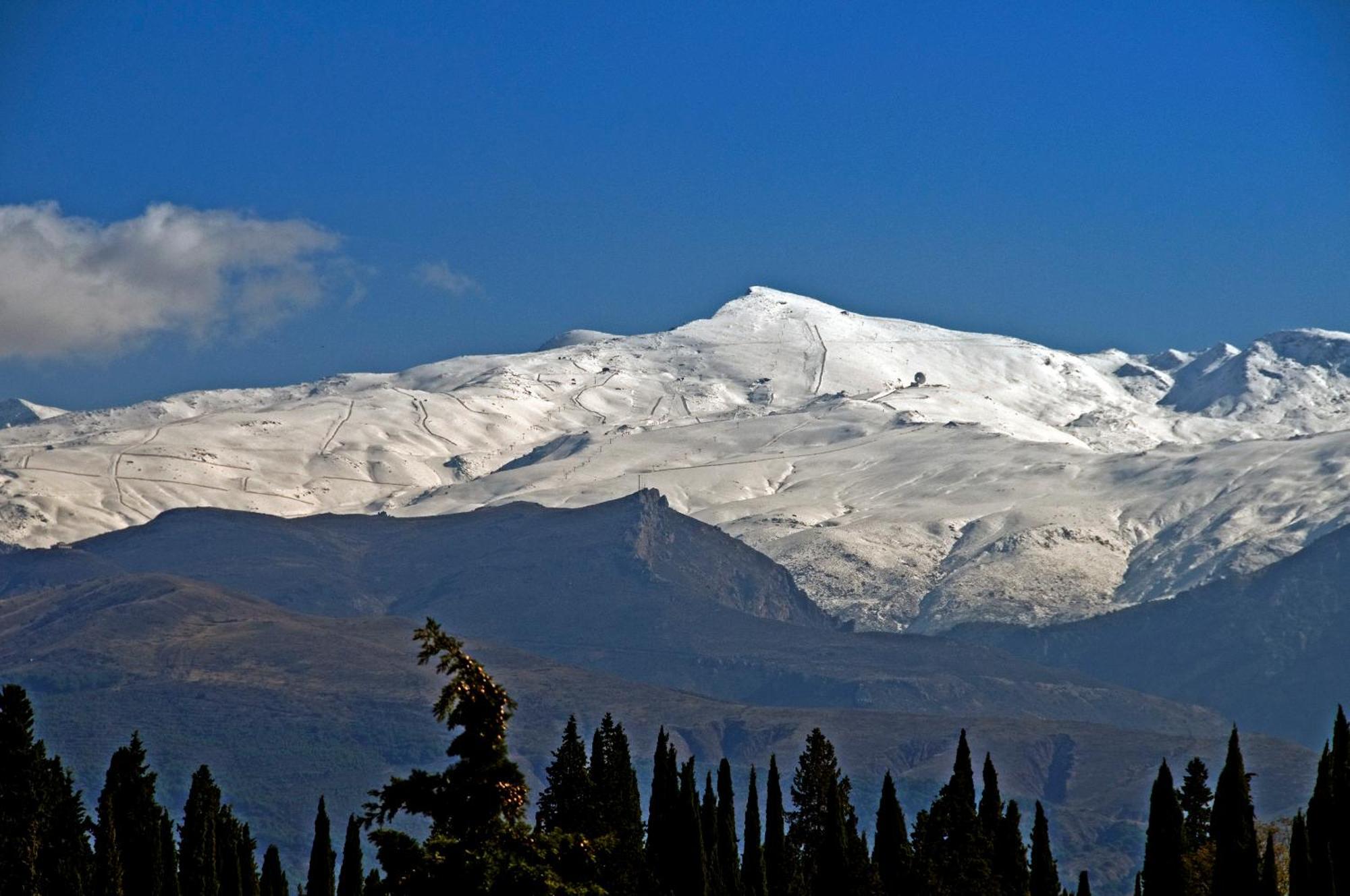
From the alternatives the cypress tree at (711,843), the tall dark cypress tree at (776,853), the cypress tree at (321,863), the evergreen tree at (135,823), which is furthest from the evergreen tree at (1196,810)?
the evergreen tree at (135,823)

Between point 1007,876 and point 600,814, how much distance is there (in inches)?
645

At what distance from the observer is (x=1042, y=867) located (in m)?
103

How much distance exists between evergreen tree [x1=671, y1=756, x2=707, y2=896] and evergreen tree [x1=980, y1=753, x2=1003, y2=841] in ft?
37.1

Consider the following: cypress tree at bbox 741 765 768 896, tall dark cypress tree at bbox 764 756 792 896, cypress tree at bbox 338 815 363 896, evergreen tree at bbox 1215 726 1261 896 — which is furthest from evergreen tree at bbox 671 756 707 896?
evergreen tree at bbox 1215 726 1261 896

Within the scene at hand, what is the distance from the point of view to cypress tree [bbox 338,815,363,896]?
313 feet

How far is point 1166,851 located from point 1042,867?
12.5 m

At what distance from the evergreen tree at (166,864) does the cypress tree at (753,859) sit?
24109mm

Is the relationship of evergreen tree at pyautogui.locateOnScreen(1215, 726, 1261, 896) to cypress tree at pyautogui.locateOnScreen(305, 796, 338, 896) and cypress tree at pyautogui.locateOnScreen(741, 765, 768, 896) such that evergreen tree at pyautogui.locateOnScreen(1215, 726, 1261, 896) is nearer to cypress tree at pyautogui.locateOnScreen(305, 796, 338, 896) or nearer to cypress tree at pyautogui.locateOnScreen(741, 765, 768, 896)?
cypress tree at pyautogui.locateOnScreen(741, 765, 768, 896)

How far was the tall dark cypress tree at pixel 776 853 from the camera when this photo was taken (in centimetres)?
10606

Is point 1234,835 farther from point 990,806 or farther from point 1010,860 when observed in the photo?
point 990,806

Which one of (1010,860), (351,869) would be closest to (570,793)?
(351,869)

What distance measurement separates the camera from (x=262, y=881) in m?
110

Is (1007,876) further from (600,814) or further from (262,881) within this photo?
(262,881)

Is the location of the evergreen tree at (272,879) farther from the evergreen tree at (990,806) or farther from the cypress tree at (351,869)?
the evergreen tree at (990,806)
